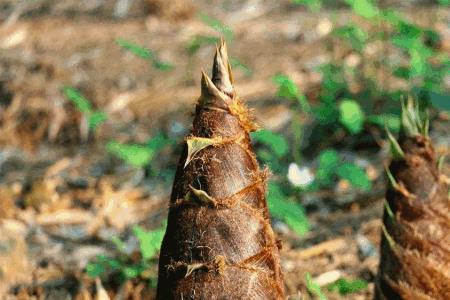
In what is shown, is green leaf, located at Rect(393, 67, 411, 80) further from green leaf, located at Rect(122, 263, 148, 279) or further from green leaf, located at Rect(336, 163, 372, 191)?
green leaf, located at Rect(122, 263, 148, 279)

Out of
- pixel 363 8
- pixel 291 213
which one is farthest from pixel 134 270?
pixel 363 8

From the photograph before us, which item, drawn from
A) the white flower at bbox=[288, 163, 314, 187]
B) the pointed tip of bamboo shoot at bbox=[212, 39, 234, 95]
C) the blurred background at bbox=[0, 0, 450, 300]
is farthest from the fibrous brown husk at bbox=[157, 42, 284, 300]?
the white flower at bbox=[288, 163, 314, 187]

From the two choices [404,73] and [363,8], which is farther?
[404,73]

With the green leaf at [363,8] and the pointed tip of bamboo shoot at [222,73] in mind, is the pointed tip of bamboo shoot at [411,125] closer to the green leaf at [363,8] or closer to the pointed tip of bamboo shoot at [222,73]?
the pointed tip of bamboo shoot at [222,73]

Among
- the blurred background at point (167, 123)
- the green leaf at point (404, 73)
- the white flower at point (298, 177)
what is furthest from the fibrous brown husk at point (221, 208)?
the green leaf at point (404, 73)

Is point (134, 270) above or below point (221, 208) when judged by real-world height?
below

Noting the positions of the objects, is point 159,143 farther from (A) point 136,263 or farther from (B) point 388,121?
(B) point 388,121

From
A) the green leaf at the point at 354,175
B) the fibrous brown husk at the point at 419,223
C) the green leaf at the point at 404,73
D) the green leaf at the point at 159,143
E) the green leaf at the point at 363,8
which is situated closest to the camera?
the fibrous brown husk at the point at 419,223
